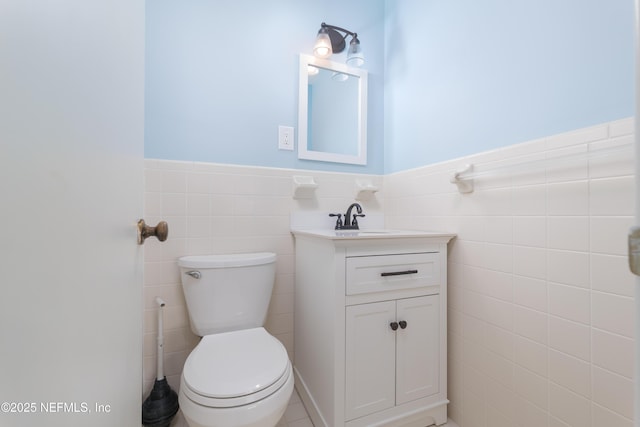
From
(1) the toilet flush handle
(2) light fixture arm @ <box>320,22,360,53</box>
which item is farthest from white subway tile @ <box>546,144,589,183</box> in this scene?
(1) the toilet flush handle

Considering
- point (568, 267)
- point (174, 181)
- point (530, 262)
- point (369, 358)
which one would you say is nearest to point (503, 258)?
point (530, 262)

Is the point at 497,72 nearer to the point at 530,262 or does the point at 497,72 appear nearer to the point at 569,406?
the point at 530,262

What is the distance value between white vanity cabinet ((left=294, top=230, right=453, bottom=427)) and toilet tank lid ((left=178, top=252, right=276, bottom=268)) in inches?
9.7

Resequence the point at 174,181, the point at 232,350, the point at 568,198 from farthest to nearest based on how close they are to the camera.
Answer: the point at 174,181
the point at 232,350
the point at 568,198

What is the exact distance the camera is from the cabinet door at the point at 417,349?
1071 millimetres

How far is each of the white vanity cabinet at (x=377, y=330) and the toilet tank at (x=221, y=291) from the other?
29cm

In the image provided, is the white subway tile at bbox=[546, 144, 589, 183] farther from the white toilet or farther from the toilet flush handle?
the toilet flush handle

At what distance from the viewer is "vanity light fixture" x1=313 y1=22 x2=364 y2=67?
58.6 inches

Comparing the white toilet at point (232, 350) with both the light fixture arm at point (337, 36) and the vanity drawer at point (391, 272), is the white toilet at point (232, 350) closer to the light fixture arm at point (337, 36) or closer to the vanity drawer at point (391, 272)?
the vanity drawer at point (391, 272)

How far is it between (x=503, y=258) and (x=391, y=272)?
42 centimetres

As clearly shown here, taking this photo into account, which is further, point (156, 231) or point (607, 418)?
point (607, 418)

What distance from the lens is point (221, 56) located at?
4.50 feet

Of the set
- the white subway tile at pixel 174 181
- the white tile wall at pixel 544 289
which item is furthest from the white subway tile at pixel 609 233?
the white subway tile at pixel 174 181

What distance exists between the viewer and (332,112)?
1620 millimetres
